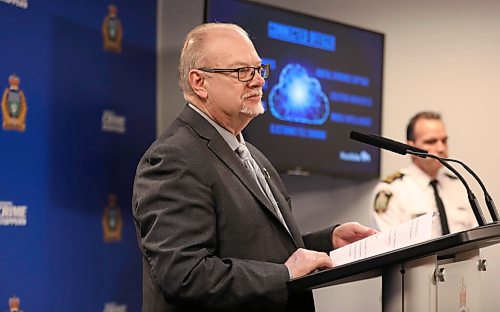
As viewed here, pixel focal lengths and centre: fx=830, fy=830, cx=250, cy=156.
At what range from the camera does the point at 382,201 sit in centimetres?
389

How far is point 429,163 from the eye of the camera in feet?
12.8

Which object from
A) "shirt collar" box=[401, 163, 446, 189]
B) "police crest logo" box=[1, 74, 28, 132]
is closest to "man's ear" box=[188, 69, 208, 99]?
"police crest logo" box=[1, 74, 28, 132]

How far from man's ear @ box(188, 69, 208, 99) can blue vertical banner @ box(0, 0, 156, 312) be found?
1.51 m

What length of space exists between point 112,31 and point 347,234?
90.6 inches

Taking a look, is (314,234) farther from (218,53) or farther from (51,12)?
(51,12)

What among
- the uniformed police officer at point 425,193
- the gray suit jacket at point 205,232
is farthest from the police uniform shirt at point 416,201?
the gray suit jacket at point 205,232

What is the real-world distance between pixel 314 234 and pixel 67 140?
1.83m

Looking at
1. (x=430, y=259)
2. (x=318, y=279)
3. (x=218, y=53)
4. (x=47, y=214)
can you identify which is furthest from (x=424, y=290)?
(x=47, y=214)

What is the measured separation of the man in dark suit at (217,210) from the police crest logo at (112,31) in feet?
6.50

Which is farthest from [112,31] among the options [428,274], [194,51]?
[428,274]

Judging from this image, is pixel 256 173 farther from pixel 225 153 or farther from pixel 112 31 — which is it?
pixel 112 31

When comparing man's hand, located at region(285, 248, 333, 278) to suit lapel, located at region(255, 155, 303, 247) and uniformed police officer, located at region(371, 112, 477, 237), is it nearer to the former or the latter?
suit lapel, located at region(255, 155, 303, 247)

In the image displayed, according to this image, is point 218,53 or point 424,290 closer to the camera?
point 424,290

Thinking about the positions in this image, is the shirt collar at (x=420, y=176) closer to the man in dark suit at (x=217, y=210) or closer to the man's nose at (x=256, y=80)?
the man in dark suit at (x=217, y=210)
